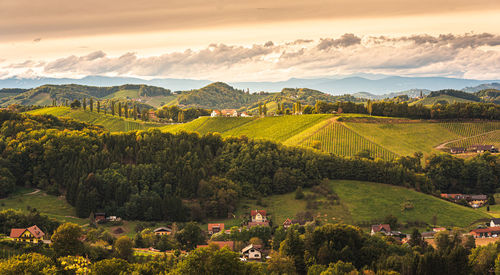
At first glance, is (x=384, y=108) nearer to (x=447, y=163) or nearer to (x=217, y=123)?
(x=447, y=163)

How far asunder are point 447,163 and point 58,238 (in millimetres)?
83097

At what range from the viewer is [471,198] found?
9356 centimetres

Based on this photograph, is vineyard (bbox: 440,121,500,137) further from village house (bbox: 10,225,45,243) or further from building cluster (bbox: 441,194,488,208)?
village house (bbox: 10,225,45,243)

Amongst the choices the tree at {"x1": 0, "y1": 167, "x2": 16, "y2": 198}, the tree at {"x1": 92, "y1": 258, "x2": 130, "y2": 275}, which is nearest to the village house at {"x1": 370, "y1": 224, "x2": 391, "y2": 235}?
the tree at {"x1": 92, "y1": 258, "x2": 130, "y2": 275}

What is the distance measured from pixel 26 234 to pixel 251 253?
26.7 metres

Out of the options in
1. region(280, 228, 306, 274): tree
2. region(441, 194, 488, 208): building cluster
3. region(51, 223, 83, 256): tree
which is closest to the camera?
region(51, 223, 83, 256): tree

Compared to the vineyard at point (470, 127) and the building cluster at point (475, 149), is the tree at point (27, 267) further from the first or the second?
the vineyard at point (470, 127)

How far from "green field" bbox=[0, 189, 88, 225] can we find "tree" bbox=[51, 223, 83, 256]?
22.9 m

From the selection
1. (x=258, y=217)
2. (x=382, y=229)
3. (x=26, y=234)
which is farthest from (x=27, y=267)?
(x=382, y=229)

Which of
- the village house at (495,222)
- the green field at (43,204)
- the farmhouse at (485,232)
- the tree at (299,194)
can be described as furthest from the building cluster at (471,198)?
the green field at (43,204)

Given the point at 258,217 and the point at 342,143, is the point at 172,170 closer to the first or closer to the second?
the point at 258,217

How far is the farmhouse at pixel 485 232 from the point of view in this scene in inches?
2662

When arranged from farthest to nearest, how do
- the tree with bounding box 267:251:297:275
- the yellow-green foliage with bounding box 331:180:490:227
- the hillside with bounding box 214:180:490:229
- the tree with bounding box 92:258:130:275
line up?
the yellow-green foliage with bounding box 331:180:490:227 → the hillside with bounding box 214:180:490:229 → the tree with bounding box 267:251:297:275 → the tree with bounding box 92:258:130:275

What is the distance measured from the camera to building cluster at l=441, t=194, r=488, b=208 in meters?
89.9
